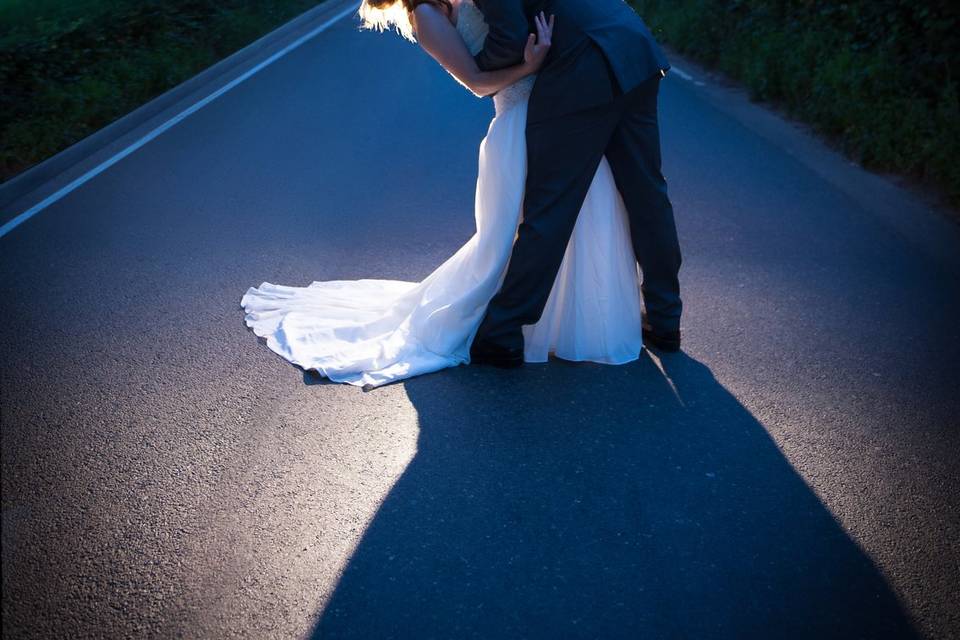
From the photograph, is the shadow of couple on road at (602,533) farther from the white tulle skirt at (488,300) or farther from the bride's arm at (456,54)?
the bride's arm at (456,54)

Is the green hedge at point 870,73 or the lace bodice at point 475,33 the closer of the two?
the lace bodice at point 475,33

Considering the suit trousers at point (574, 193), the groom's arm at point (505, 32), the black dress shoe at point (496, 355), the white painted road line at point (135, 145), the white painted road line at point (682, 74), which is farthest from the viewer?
the white painted road line at point (682, 74)

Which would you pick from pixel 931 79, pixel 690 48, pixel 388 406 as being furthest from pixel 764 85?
pixel 388 406

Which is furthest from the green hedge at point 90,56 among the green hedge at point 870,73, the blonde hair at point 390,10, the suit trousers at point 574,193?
the green hedge at point 870,73

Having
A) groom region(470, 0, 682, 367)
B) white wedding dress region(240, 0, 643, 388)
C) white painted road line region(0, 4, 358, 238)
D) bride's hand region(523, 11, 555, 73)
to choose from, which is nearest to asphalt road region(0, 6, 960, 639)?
white wedding dress region(240, 0, 643, 388)

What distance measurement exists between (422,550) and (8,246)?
4.56 metres

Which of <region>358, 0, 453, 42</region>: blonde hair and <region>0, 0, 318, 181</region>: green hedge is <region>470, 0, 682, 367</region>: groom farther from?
<region>0, 0, 318, 181</region>: green hedge

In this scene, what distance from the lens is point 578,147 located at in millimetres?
3926

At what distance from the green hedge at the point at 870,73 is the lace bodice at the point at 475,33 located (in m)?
3.87

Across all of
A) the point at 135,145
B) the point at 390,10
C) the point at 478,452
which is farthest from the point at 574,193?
the point at 135,145

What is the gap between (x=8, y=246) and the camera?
6086 mm

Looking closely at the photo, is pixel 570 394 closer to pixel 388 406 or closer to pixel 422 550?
pixel 388 406

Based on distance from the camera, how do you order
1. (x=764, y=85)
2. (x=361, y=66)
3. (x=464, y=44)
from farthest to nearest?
(x=361, y=66) → (x=764, y=85) → (x=464, y=44)

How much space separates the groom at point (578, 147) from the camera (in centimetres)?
376
